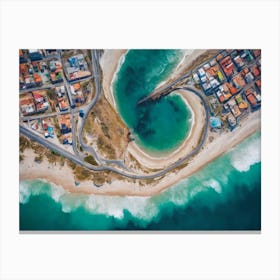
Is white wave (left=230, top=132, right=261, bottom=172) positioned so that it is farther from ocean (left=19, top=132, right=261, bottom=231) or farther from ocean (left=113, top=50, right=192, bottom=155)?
ocean (left=113, top=50, right=192, bottom=155)

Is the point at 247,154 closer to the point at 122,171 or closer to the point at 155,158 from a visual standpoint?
the point at 155,158

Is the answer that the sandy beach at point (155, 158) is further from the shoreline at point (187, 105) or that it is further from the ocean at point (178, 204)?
the ocean at point (178, 204)

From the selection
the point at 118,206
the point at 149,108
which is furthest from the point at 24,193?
the point at 149,108

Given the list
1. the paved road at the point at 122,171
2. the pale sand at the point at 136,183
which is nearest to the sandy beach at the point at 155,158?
the pale sand at the point at 136,183

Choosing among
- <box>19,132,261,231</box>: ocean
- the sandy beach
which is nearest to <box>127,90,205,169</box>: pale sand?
the sandy beach

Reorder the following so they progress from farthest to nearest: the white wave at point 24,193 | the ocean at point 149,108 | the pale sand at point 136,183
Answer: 1. the ocean at point 149,108
2. the pale sand at point 136,183
3. the white wave at point 24,193
